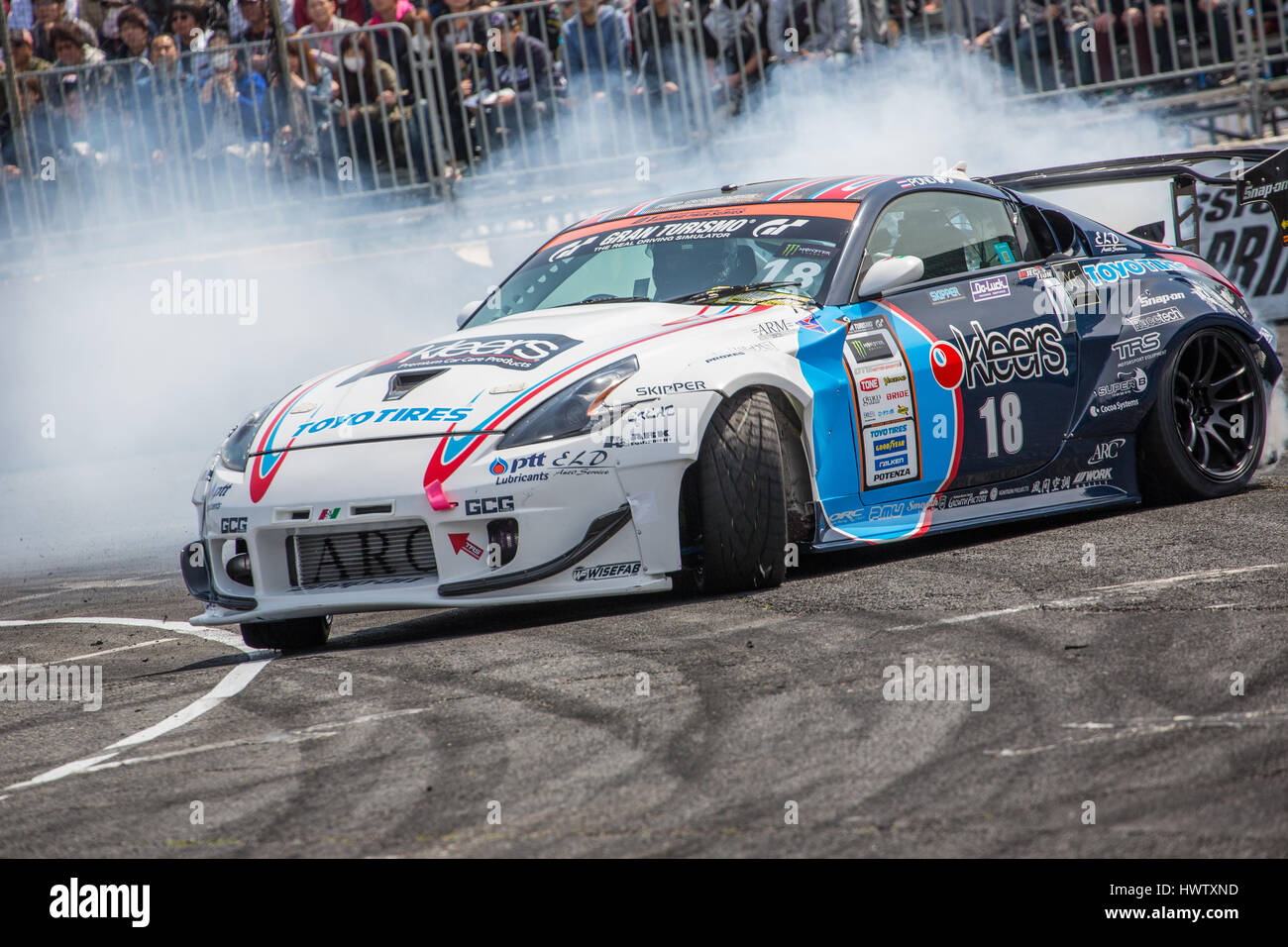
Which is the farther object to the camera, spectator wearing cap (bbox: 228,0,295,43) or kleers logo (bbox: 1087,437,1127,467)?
spectator wearing cap (bbox: 228,0,295,43)

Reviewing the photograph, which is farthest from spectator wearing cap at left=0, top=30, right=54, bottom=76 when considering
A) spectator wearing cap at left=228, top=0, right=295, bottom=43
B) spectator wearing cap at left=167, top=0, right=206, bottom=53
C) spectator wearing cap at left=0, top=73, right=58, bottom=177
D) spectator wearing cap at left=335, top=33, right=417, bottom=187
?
spectator wearing cap at left=335, top=33, right=417, bottom=187

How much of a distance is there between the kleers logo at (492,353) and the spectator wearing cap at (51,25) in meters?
9.57

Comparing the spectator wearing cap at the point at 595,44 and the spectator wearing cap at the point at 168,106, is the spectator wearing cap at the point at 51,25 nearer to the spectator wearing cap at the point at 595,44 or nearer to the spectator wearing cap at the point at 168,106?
the spectator wearing cap at the point at 168,106

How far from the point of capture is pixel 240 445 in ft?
17.9

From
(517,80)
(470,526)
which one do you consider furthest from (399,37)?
(470,526)

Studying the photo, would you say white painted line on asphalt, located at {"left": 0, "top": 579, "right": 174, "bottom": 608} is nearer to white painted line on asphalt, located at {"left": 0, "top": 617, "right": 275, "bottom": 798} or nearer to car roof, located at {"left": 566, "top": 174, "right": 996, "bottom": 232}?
white painted line on asphalt, located at {"left": 0, "top": 617, "right": 275, "bottom": 798}

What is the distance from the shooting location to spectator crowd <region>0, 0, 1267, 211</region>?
1267cm

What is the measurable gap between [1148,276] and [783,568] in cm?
237

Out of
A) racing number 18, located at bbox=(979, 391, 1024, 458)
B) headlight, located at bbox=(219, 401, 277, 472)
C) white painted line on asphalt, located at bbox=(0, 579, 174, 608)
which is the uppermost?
headlight, located at bbox=(219, 401, 277, 472)

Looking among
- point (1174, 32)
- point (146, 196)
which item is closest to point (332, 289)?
point (146, 196)

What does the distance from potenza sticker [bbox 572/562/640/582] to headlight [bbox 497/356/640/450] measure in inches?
16.2

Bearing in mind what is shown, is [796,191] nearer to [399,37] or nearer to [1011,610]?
[1011,610]

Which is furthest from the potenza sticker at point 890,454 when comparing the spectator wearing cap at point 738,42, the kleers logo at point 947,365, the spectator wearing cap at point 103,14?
the spectator wearing cap at point 103,14

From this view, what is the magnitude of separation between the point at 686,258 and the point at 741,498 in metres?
1.32
